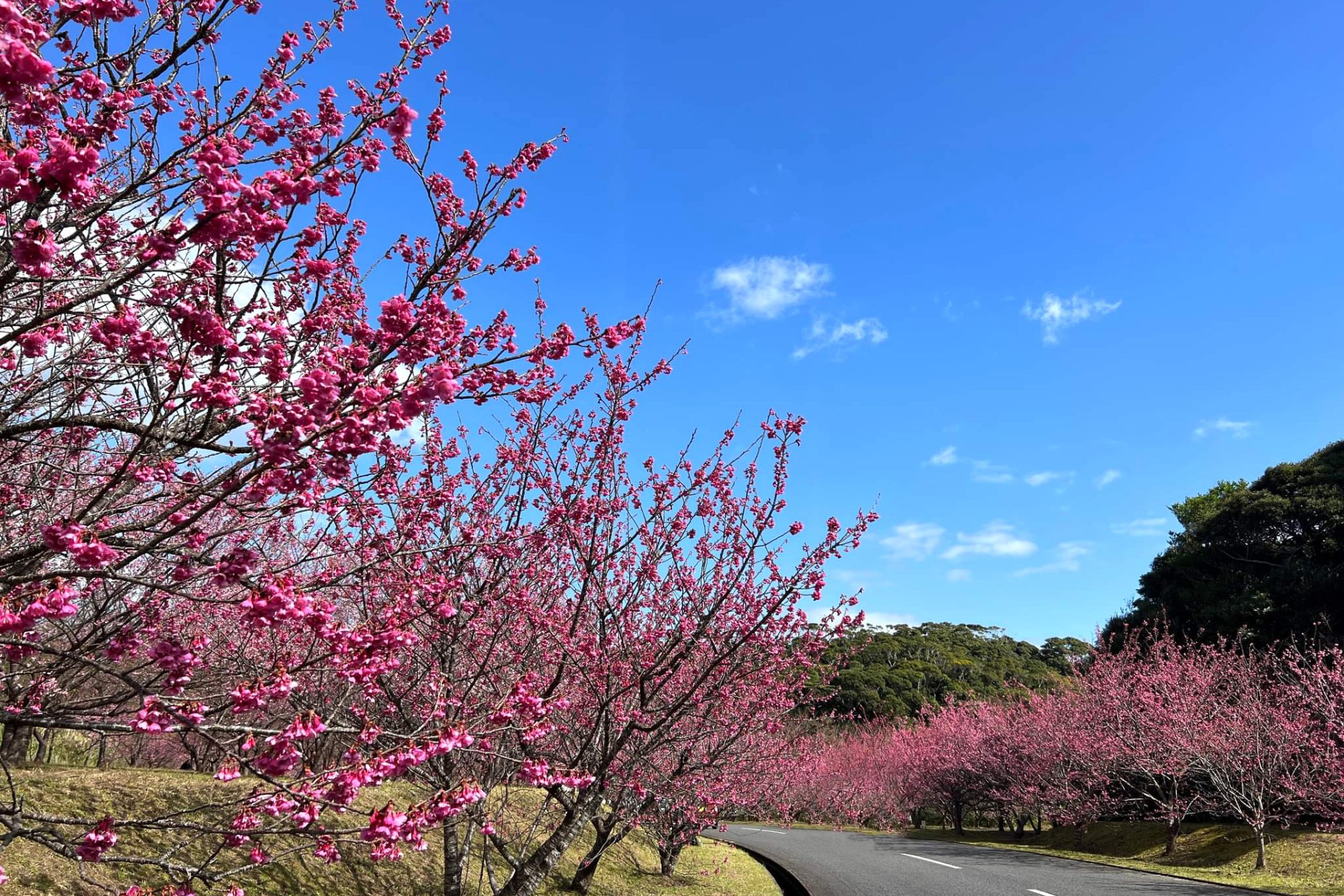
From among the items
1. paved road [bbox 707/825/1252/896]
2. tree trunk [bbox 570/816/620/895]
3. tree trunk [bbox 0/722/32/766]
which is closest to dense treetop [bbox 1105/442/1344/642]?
paved road [bbox 707/825/1252/896]

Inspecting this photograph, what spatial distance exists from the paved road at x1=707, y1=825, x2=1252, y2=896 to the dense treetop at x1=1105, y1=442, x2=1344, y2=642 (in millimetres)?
12395

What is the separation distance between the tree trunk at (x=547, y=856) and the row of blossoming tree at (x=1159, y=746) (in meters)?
9.80

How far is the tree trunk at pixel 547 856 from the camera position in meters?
6.67

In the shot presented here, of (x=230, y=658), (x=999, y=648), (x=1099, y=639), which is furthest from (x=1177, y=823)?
(x=999, y=648)

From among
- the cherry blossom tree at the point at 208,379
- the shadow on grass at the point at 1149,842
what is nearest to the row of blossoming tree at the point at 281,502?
the cherry blossom tree at the point at 208,379

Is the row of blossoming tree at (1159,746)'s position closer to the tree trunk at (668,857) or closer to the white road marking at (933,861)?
the tree trunk at (668,857)

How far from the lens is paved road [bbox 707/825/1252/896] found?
1234cm

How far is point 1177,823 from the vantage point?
20.3 meters

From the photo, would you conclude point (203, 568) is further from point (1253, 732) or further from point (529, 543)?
point (1253, 732)

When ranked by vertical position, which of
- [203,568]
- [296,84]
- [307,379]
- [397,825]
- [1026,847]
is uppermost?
[296,84]

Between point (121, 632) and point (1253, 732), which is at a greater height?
point (121, 632)

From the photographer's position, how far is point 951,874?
14.7 metres

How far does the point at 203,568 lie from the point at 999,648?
227 ft

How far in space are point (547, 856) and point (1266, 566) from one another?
31.5 metres
